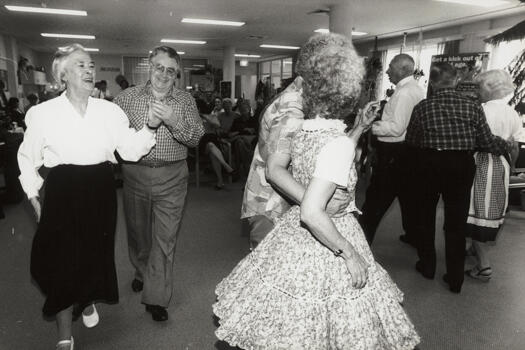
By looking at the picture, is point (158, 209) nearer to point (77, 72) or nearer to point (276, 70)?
point (77, 72)

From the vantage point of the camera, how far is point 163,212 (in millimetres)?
2430

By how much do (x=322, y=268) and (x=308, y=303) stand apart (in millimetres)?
124

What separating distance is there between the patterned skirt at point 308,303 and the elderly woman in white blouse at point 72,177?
0.93 meters

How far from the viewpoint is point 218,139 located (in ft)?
Answer: 21.8

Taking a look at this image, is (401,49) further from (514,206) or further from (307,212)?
(307,212)

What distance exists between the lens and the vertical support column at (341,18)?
7.88 metres

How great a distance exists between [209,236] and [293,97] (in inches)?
95.3

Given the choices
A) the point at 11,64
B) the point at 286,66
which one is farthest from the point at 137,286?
the point at 286,66

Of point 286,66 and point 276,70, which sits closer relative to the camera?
point 286,66

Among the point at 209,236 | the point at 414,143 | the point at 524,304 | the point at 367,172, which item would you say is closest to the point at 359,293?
the point at 414,143

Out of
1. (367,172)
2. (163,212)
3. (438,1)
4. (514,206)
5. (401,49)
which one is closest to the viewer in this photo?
(163,212)

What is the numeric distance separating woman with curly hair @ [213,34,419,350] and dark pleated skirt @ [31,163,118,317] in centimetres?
94

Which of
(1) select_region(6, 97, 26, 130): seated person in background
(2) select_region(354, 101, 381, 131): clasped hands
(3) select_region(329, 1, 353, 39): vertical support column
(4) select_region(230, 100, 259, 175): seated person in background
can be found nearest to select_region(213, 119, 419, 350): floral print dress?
(2) select_region(354, 101, 381, 131): clasped hands

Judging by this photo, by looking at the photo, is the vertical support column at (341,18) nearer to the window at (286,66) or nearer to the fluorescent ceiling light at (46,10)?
the fluorescent ceiling light at (46,10)
